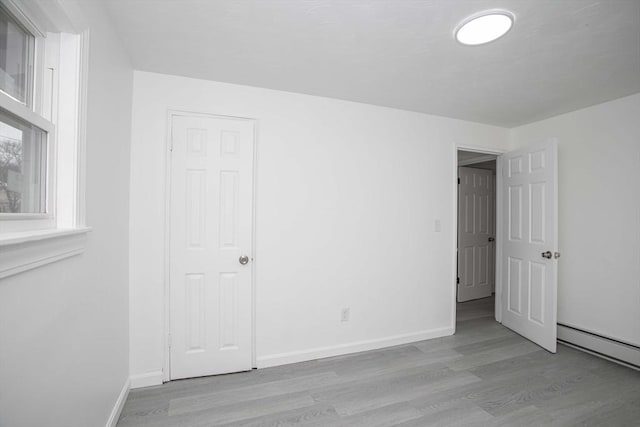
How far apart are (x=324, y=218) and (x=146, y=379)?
6.11 ft

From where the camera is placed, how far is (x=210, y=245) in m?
2.27

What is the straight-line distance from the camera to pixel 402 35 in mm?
1715

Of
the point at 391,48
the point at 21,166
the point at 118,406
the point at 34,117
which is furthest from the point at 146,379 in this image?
the point at 391,48

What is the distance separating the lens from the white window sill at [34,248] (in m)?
0.75

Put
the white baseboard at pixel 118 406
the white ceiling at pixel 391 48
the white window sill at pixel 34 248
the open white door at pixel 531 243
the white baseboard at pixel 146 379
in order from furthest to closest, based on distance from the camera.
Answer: the open white door at pixel 531 243
the white baseboard at pixel 146 379
the white baseboard at pixel 118 406
the white ceiling at pixel 391 48
the white window sill at pixel 34 248

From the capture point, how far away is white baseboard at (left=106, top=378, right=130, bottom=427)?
1645mm

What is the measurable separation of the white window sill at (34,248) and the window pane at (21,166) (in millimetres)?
129

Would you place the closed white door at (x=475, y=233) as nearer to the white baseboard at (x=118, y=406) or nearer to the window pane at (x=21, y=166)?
the white baseboard at (x=118, y=406)

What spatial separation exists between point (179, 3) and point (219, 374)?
2.53 m

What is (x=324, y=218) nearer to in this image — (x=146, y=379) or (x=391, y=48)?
(x=391, y=48)

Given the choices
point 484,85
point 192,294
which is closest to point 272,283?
point 192,294

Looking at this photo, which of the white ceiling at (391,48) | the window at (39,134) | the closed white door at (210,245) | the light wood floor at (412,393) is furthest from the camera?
the closed white door at (210,245)

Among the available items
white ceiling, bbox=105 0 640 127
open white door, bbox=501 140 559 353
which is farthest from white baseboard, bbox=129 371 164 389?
open white door, bbox=501 140 559 353

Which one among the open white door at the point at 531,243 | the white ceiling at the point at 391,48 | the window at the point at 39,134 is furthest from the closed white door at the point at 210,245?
the open white door at the point at 531,243
